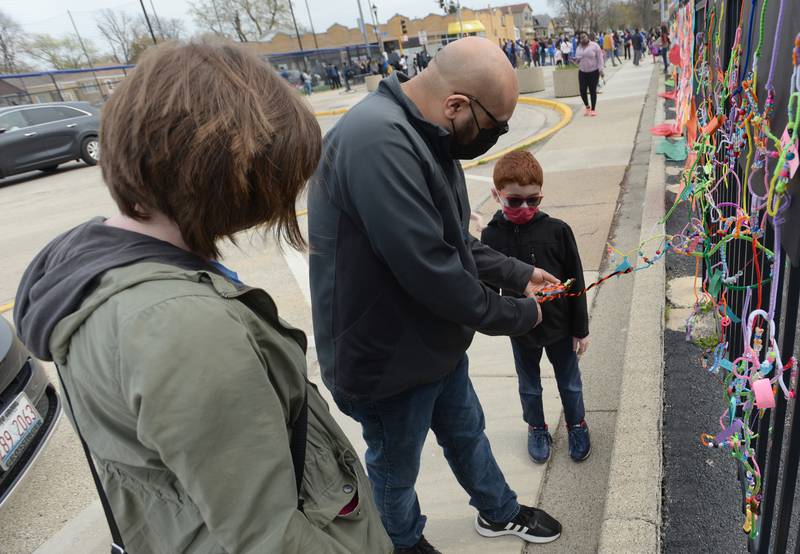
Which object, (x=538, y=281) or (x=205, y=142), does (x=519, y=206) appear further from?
(x=205, y=142)

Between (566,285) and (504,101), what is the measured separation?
0.77m

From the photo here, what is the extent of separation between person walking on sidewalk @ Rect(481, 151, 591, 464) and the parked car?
2375 mm

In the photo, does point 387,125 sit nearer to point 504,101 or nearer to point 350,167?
point 350,167

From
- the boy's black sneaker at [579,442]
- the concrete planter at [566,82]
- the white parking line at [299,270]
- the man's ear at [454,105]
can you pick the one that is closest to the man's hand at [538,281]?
the man's ear at [454,105]

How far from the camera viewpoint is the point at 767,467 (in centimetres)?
166

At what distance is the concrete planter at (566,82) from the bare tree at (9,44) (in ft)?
182

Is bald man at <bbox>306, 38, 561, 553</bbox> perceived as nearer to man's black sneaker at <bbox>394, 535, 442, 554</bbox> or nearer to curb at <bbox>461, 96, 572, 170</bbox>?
man's black sneaker at <bbox>394, 535, 442, 554</bbox>

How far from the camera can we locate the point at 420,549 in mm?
2162

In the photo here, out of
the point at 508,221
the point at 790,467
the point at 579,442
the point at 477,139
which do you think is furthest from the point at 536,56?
the point at 790,467

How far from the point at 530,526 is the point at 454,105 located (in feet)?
5.35

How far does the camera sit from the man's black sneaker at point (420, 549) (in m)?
2.14

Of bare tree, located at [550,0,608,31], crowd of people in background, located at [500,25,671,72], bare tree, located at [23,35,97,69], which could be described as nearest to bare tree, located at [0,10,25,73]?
bare tree, located at [23,35,97,69]

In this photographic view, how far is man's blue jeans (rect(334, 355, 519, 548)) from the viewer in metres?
1.86

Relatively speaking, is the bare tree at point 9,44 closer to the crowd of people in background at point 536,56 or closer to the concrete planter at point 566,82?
the crowd of people in background at point 536,56
